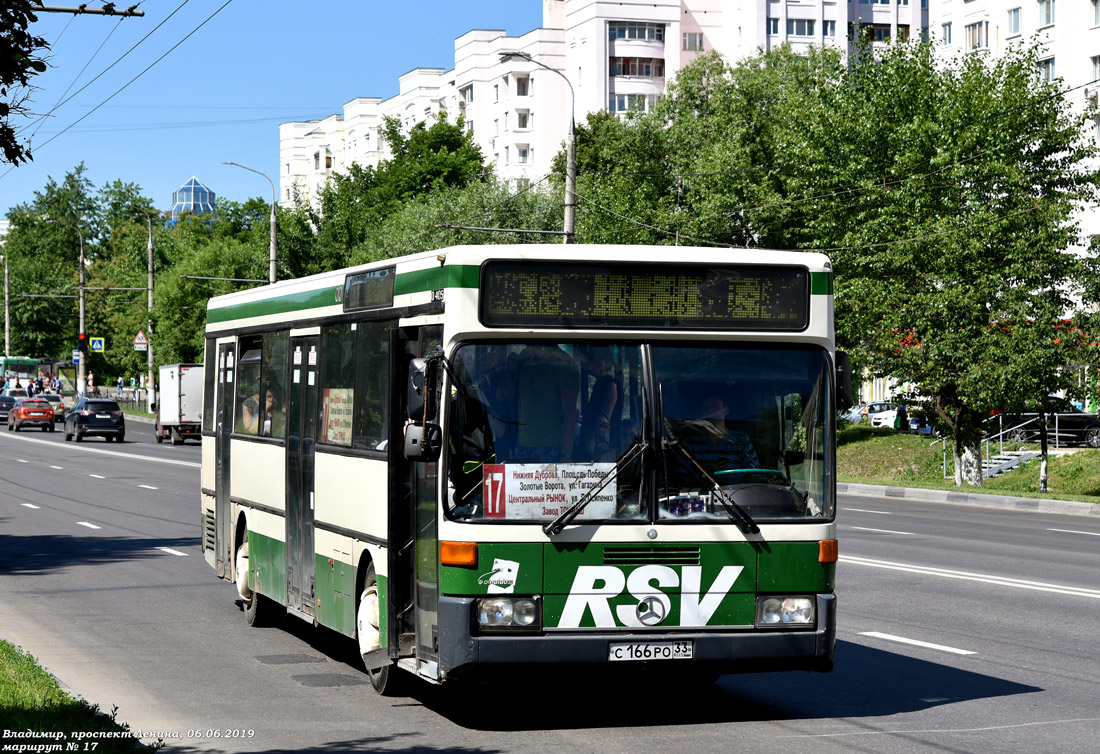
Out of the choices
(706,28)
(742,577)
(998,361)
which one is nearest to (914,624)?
(742,577)

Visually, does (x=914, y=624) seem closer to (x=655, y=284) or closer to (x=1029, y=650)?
(x=1029, y=650)

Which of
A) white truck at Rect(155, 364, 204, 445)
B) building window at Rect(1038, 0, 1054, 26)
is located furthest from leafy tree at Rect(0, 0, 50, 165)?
building window at Rect(1038, 0, 1054, 26)

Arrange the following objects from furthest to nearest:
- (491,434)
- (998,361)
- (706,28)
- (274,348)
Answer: (706,28) → (998,361) → (274,348) → (491,434)

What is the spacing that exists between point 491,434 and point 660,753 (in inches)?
70.2

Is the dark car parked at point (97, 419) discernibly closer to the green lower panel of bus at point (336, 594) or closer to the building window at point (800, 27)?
the green lower panel of bus at point (336, 594)

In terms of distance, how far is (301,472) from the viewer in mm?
10422

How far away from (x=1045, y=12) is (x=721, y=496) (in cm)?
6204

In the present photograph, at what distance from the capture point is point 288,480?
10750 mm

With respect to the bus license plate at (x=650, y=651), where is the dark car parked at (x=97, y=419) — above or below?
above

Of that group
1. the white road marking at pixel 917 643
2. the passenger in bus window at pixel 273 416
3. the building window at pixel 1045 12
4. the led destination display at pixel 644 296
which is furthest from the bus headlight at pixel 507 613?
the building window at pixel 1045 12

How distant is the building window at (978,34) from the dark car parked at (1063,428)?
29160mm

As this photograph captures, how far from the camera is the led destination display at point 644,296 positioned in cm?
787

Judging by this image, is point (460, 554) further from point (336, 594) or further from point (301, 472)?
point (301, 472)

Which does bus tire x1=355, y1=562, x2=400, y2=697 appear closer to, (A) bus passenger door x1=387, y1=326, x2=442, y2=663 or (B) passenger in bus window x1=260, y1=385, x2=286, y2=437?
(A) bus passenger door x1=387, y1=326, x2=442, y2=663
